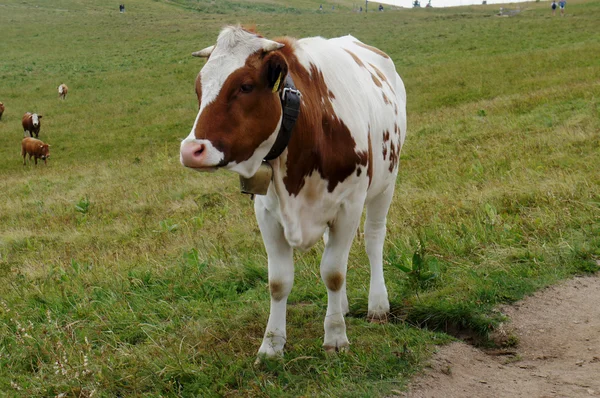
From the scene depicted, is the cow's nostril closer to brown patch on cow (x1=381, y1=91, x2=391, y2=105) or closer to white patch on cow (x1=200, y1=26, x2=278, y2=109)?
white patch on cow (x1=200, y1=26, x2=278, y2=109)

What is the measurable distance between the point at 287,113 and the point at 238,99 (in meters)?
0.34

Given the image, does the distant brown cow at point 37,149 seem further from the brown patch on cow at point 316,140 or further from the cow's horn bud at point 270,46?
the cow's horn bud at point 270,46

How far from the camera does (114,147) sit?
23484 millimetres

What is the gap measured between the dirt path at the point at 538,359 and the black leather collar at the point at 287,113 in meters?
1.66

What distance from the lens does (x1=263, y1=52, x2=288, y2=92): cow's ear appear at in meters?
3.64

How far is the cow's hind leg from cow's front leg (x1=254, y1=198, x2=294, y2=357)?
94 cm

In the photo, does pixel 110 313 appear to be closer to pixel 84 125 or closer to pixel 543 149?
pixel 543 149

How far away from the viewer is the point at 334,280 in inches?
178

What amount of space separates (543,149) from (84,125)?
850 inches

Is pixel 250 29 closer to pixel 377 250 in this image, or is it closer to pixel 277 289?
pixel 277 289

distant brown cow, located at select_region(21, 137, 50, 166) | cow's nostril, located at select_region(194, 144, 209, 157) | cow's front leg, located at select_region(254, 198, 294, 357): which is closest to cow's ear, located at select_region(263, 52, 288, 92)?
cow's nostril, located at select_region(194, 144, 209, 157)

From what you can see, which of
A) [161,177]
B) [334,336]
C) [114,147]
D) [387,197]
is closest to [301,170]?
[334,336]

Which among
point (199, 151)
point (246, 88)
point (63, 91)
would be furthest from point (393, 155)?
point (63, 91)


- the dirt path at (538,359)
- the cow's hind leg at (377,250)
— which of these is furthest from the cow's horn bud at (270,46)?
the cow's hind leg at (377,250)
